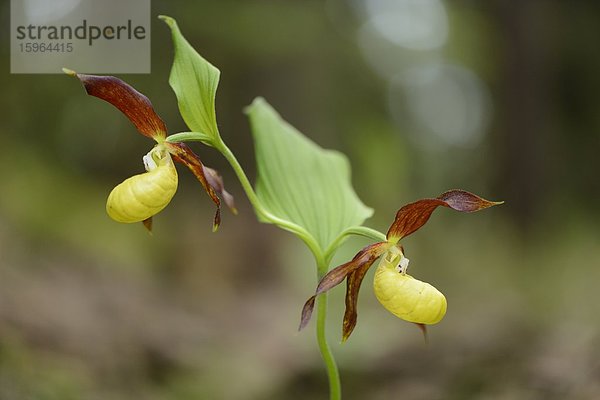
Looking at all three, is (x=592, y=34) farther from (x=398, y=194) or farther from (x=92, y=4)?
(x=92, y=4)

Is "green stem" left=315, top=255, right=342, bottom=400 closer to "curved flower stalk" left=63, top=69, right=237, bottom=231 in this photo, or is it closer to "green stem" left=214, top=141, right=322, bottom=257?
"green stem" left=214, top=141, right=322, bottom=257

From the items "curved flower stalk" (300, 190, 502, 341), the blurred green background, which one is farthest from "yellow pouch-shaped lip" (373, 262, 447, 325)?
the blurred green background

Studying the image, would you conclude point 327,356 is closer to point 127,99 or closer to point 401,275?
point 401,275

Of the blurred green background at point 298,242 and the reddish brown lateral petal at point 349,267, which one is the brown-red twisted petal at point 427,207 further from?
the blurred green background at point 298,242

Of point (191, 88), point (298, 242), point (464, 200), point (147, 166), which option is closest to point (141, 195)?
point (147, 166)

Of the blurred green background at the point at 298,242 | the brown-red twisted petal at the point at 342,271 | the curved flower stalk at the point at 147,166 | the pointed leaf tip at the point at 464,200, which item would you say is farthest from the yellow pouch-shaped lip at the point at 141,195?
the blurred green background at the point at 298,242

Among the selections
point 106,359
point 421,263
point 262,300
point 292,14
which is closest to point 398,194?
point 421,263
